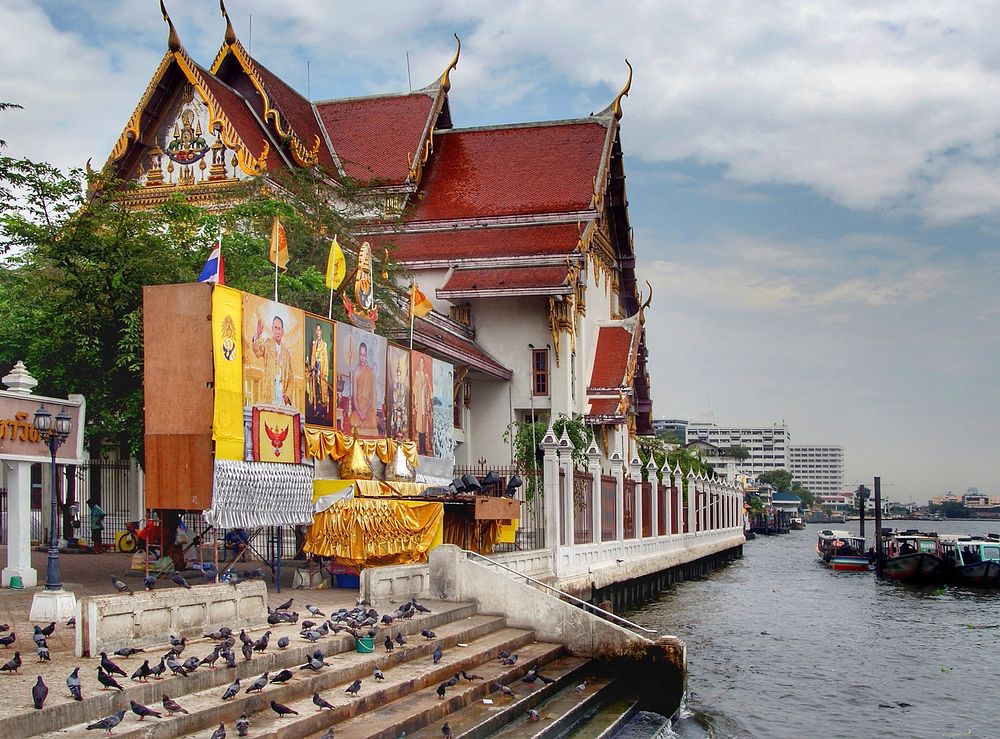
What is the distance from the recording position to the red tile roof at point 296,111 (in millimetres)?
35000

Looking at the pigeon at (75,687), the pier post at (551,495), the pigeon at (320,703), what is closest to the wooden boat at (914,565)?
the pier post at (551,495)

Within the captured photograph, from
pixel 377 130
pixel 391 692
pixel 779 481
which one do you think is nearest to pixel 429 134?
pixel 377 130

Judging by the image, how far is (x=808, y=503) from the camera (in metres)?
199

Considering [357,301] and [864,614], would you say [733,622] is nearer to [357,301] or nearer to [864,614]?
[864,614]

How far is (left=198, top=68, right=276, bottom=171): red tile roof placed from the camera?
29.7 m

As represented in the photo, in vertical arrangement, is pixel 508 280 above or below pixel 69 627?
above

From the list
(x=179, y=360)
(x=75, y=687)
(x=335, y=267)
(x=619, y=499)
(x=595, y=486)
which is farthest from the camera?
(x=619, y=499)

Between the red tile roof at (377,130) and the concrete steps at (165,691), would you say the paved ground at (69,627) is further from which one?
the red tile roof at (377,130)

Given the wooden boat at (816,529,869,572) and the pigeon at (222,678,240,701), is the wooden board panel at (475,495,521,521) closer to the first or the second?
the pigeon at (222,678,240,701)

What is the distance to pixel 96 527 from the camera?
22.2 meters

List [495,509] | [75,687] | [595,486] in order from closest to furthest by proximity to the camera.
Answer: [75,687] < [495,509] < [595,486]

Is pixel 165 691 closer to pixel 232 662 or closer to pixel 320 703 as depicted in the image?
pixel 232 662

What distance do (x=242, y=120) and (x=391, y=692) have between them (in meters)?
22.9

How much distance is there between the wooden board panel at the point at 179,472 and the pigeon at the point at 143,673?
5064 mm
